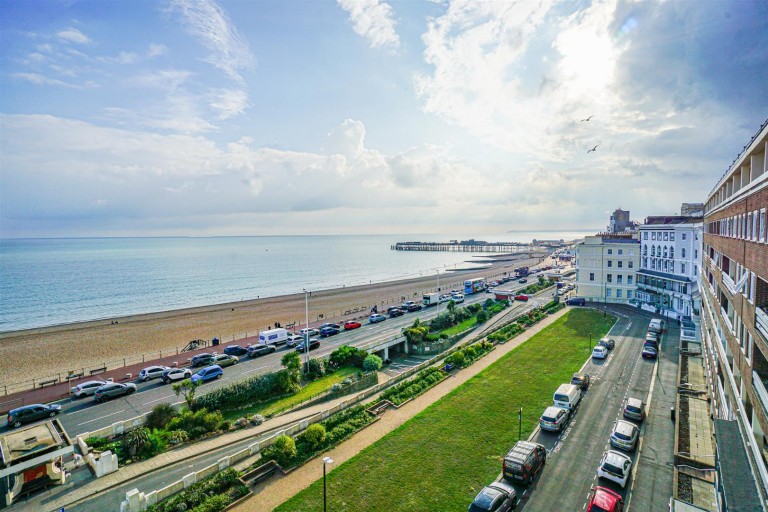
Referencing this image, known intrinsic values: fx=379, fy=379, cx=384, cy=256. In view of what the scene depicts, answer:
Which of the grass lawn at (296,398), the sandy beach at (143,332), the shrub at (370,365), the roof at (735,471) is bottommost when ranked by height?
the sandy beach at (143,332)

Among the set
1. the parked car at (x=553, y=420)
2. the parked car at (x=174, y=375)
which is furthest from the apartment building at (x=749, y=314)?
the parked car at (x=174, y=375)

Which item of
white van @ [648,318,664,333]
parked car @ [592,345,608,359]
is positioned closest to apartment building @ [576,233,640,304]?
white van @ [648,318,664,333]

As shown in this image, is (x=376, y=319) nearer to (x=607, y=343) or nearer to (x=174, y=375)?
(x=174, y=375)

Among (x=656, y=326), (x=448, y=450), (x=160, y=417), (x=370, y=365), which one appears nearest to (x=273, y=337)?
(x=370, y=365)

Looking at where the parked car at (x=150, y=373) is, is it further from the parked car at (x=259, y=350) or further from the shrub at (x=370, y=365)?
the shrub at (x=370, y=365)

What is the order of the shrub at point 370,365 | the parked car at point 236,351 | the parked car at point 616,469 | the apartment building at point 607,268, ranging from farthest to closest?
the apartment building at point 607,268 < the parked car at point 236,351 < the shrub at point 370,365 < the parked car at point 616,469

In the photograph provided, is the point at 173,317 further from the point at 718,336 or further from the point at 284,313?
the point at 718,336

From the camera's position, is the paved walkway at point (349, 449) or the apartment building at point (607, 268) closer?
the paved walkway at point (349, 449)

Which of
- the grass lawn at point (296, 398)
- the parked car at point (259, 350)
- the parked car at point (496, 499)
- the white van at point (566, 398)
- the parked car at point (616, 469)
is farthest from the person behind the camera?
the parked car at point (259, 350)
